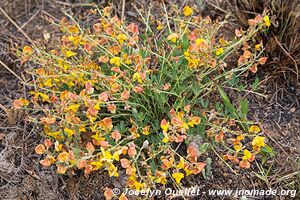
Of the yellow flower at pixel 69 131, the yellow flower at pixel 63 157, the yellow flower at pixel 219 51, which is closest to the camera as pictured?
the yellow flower at pixel 63 157

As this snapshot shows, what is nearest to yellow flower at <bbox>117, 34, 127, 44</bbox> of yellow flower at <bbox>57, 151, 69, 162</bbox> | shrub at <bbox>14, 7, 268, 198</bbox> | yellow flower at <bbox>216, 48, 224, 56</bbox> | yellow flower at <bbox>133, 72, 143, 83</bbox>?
shrub at <bbox>14, 7, 268, 198</bbox>

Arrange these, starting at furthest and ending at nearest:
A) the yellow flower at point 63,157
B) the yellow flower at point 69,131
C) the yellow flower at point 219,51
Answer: the yellow flower at point 219,51, the yellow flower at point 69,131, the yellow flower at point 63,157

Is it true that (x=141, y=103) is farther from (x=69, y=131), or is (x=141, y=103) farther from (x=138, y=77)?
(x=69, y=131)

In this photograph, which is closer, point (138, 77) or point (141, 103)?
point (138, 77)

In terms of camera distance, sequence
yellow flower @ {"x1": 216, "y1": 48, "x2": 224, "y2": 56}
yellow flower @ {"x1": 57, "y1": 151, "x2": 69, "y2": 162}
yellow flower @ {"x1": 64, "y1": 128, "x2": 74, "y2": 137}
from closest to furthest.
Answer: yellow flower @ {"x1": 57, "y1": 151, "x2": 69, "y2": 162}, yellow flower @ {"x1": 64, "y1": 128, "x2": 74, "y2": 137}, yellow flower @ {"x1": 216, "y1": 48, "x2": 224, "y2": 56}

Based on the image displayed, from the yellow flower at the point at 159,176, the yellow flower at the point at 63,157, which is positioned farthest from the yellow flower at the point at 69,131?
the yellow flower at the point at 159,176

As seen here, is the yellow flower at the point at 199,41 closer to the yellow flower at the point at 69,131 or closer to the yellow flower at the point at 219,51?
the yellow flower at the point at 219,51

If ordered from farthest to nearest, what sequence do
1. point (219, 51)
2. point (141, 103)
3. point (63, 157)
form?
point (141, 103)
point (219, 51)
point (63, 157)

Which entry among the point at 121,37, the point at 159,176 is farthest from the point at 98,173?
the point at 121,37

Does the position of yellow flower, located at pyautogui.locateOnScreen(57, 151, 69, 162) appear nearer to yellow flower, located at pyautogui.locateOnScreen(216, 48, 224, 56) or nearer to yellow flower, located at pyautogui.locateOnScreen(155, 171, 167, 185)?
yellow flower, located at pyautogui.locateOnScreen(155, 171, 167, 185)
